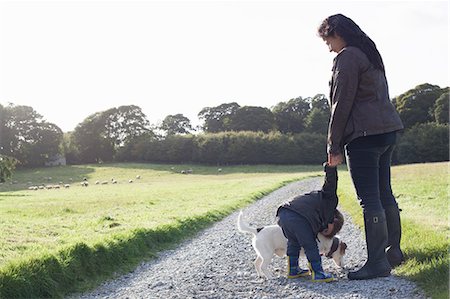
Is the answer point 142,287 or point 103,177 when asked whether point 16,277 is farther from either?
point 103,177

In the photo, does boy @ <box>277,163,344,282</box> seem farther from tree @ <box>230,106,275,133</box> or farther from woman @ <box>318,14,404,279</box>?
tree @ <box>230,106,275,133</box>

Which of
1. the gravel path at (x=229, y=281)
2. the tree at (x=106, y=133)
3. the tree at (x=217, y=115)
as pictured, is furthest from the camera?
the tree at (x=217, y=115)

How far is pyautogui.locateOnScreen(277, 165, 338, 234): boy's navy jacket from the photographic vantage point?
569cm

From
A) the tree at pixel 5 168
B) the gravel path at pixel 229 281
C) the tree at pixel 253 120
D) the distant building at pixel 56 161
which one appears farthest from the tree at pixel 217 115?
the gravel path at pixel 229 281

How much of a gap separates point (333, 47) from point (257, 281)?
10.0ft

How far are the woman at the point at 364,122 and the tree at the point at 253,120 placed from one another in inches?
4004

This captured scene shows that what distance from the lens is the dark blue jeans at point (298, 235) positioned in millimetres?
5492

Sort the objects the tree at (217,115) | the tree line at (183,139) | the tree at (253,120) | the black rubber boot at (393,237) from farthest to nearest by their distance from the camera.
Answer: the tree at (217,115) → the tree at (253,120) → the tree line at (183,139) → the black rubber boot at (393,237)

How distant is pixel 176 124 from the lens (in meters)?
123

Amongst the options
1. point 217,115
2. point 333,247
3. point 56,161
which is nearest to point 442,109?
point 217,115

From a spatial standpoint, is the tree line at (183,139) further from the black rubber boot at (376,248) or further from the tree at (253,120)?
the black rubber boot at (376,248)

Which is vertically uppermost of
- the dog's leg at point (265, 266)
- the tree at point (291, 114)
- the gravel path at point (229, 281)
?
the tree at point (291, 114)

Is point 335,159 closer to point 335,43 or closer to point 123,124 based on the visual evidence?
point 335,43

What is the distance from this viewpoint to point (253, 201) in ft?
67.0
